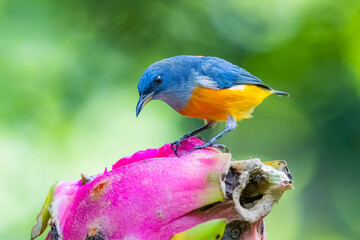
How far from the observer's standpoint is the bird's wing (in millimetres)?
2504

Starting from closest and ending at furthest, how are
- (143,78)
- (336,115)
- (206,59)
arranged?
(143,78)
(206,59)
(336,115)

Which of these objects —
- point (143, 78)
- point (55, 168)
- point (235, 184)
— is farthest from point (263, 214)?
point (55, 168)

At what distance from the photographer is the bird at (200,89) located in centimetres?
243

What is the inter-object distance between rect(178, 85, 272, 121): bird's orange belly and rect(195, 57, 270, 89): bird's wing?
35 mm

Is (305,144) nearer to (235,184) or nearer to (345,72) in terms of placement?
(345,72)

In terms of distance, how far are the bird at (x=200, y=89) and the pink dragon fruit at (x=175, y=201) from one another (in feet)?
3.76

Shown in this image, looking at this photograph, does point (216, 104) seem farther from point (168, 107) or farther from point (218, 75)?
point (168, 107)

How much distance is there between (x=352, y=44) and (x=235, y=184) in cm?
346

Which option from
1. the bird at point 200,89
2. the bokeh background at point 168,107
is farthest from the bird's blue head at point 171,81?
the bokeh background at point 168,107

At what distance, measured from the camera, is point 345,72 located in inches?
172

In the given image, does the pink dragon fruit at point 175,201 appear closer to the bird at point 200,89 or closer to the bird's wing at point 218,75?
the bird at point 200,89

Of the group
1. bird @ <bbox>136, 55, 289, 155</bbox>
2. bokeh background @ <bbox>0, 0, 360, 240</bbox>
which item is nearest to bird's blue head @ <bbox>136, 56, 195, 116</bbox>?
bird @ <bbox>136, 55, 289, 155</bbox>

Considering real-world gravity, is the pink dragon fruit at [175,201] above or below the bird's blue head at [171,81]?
below

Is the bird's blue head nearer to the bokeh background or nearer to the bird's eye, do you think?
the bird's eye
